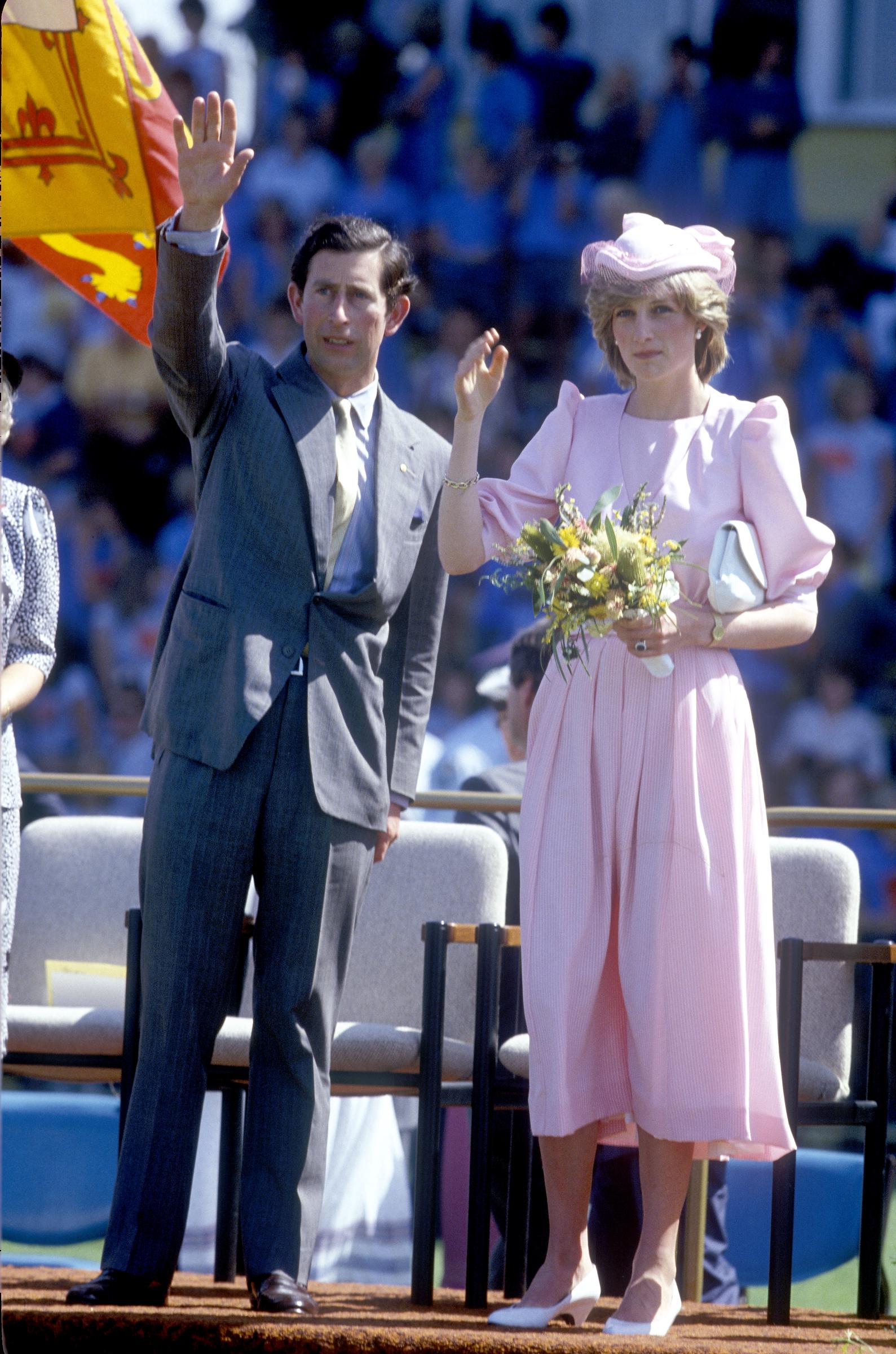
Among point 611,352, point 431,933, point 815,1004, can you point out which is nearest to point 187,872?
point 431,933

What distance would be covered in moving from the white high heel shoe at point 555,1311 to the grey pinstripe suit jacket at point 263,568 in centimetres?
91

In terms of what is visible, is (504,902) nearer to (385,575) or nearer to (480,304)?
(385,575)

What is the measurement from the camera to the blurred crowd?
866 cm

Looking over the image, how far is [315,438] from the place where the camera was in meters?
3.48

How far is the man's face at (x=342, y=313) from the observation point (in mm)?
3539

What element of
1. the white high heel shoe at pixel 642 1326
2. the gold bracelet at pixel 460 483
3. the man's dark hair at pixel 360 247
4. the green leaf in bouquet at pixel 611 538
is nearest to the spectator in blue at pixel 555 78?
the man's dark hair at pixel 360 247

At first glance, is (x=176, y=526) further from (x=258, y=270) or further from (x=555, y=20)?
(x=555, y=20)

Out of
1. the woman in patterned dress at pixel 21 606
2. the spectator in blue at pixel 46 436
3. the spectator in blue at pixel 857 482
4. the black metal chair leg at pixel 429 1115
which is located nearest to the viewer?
the woman in patterned dress at pixel 21 606

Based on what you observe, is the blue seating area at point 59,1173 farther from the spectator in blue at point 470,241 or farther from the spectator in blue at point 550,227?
the spectator in blue at point 550,227

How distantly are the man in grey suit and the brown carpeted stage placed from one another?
0.59 feet

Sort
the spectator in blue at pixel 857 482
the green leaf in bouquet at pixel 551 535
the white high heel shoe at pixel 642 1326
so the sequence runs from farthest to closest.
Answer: the spectator in blue at pixel 857 482 < the green leaf in bouquet at pixel 551 535 < the white high heel shoe at pixel 642 1326

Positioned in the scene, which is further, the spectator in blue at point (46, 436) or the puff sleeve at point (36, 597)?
the spectator in blue at point (46, 436)

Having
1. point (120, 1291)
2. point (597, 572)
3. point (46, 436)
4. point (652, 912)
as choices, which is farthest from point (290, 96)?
point (120, 1291)

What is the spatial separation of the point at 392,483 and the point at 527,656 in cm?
151
